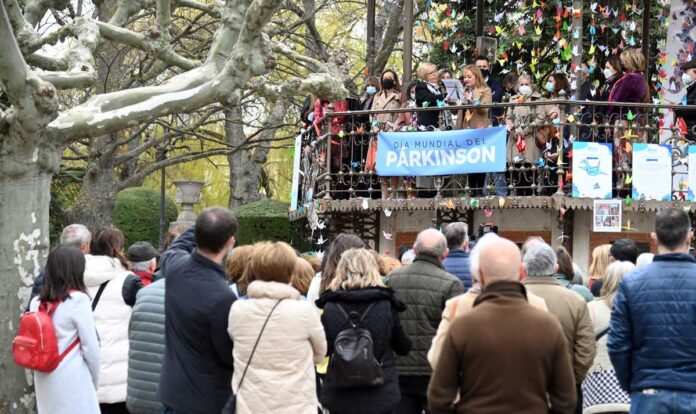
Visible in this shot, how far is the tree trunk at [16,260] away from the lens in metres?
10.2

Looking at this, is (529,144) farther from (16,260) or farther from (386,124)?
(16,260)

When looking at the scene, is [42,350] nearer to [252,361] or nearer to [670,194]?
[252,361]

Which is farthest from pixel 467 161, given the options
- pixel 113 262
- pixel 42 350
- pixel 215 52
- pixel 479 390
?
pixel 479 390

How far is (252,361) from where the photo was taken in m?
6.33

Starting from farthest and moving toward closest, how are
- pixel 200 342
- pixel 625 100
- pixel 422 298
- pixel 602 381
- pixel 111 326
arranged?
pixel 625 100
pixel 111 326
pixel 602 381
pixel 422 298
pixel 200 342

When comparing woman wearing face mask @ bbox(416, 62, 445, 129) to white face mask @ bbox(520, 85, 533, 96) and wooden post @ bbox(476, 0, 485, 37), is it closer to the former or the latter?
white face mask @ bbox(520, 85, 533, 96)

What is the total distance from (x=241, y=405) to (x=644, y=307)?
7.53 feet

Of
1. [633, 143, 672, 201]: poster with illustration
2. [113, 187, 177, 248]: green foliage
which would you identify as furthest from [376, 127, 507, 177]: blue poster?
[113, 187, 177, 248]: green foliage

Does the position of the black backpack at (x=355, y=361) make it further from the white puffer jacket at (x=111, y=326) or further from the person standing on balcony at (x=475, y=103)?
the person standing on balcony at (x=475, y=103)

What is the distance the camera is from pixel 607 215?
15.6m

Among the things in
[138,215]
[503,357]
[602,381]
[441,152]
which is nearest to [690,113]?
[441,152]

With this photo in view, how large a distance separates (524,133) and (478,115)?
76 centimetres

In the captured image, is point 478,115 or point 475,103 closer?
point 475,103

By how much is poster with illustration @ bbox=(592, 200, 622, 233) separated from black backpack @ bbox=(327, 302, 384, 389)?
8.96 m
